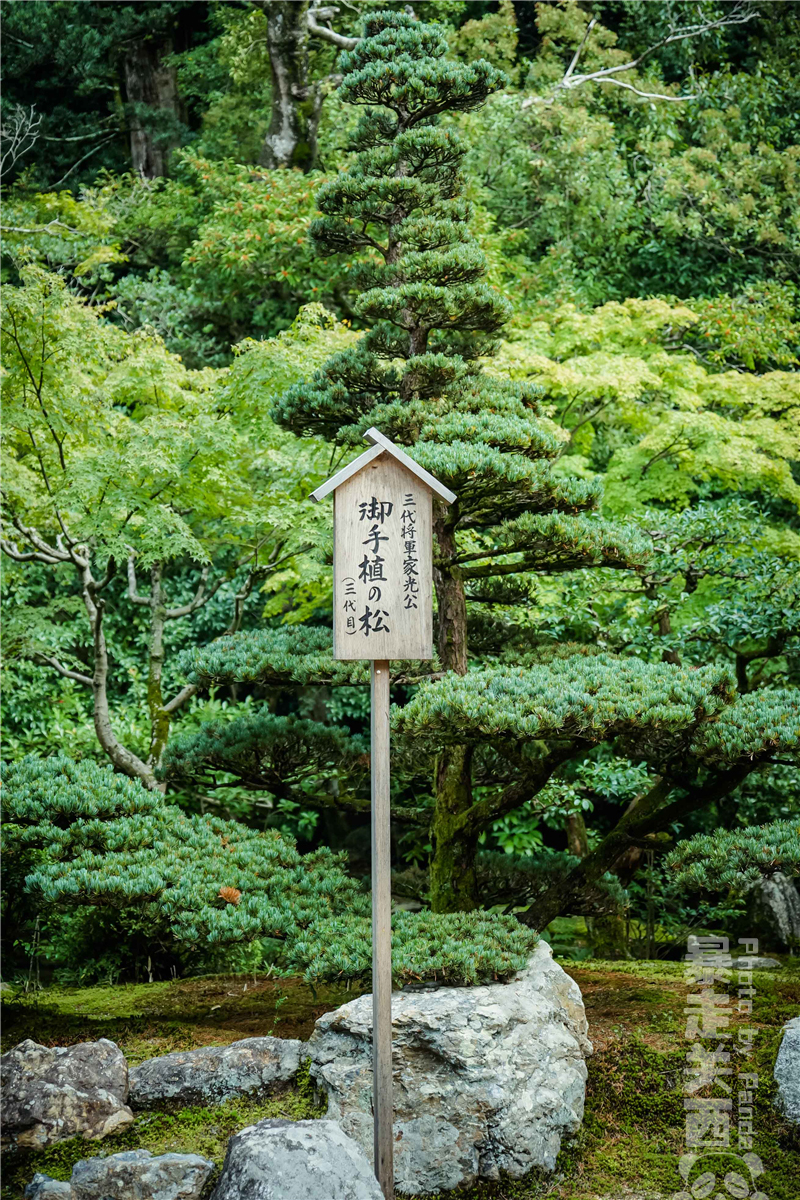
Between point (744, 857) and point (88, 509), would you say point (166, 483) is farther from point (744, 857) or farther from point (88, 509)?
point (744, 857)

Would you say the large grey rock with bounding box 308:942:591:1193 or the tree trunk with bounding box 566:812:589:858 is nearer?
the large grey rock with bounding box 308:942:591:1193

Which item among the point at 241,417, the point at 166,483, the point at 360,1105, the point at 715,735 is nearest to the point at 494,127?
the point at 241,417

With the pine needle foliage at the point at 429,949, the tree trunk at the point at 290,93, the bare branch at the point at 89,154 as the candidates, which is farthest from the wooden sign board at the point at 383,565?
the bare branch at the point at 89,154

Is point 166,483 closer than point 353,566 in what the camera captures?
No

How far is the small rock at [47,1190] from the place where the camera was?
11.2 ft

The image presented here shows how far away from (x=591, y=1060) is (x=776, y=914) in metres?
3.21

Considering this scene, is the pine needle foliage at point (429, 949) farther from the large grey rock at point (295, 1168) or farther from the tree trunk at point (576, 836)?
the tree trunk at point (576, 836)

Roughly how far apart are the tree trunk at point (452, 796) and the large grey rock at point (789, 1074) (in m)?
1.66

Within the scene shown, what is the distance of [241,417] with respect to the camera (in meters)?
7.10

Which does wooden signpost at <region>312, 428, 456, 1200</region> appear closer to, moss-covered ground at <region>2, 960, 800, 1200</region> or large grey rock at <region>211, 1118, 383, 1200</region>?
large grey rock at <region>211, 1118, 383, 1200</region>

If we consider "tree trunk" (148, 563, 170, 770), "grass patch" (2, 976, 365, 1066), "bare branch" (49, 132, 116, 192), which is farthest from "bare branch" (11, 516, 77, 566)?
"bare branch" (49, 132, 116, 192)

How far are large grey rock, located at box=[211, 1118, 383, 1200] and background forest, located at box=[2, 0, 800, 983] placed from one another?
787 millimetres

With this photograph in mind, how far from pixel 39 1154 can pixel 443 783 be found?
2471mm

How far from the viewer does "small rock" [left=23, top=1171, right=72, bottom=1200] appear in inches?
134
